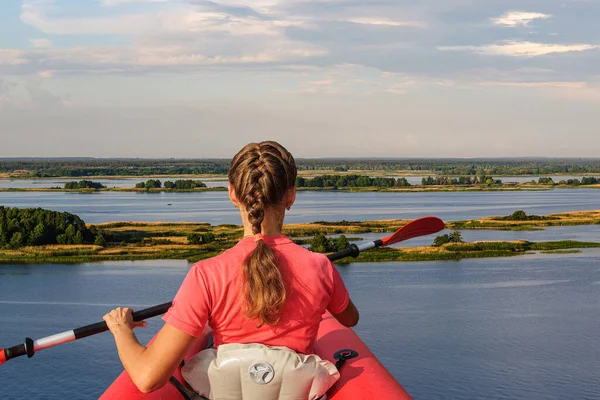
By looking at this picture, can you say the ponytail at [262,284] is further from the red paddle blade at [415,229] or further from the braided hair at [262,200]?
the red paddle blade at [415,229]

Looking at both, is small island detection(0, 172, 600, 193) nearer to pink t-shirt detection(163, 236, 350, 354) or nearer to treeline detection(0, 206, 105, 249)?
treeline detection(0, 206, 105, 249)

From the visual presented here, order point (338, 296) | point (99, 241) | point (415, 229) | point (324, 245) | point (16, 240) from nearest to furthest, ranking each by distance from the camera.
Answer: point (338, 296) → point (415, 229) → point (324, 245) → point (16, 240) → point (99, 241)

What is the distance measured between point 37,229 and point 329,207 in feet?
76.6

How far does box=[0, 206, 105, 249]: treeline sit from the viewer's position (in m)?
29.6

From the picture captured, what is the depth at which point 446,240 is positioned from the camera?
29.5 metres

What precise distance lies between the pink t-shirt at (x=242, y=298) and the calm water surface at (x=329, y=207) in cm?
3643

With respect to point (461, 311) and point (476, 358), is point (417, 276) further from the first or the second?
point (476, 358)

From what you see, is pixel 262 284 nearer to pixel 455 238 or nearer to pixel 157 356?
pixel 157 356

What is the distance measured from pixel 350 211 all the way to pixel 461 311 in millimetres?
28011

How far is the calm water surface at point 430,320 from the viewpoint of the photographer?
12.2 metres

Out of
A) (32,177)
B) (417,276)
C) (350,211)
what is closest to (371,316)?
(417,276)

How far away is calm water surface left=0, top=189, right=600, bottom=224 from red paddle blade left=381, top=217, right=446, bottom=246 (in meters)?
34.5

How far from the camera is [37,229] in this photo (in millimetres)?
29688

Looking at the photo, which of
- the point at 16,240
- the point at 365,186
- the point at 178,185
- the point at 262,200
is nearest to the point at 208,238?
the point at 16,240
